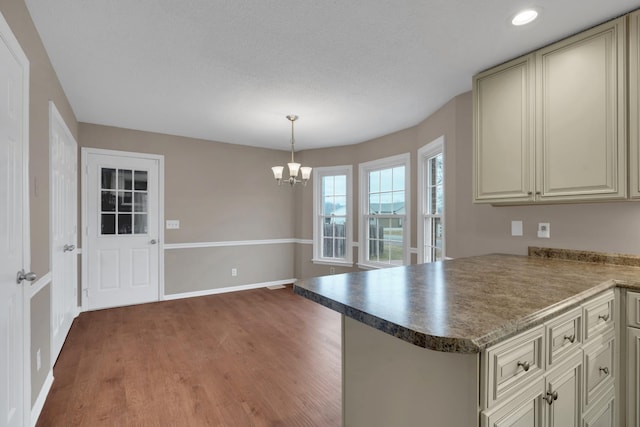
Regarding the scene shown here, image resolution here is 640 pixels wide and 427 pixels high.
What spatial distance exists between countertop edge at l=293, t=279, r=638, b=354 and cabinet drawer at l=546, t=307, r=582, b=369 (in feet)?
0.17

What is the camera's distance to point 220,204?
16.4ft

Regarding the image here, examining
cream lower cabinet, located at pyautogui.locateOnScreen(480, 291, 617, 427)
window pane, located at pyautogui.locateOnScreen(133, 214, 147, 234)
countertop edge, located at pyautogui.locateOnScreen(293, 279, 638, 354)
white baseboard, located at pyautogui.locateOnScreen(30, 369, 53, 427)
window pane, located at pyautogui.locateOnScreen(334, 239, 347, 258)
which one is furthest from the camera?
window pane, located at pyautogui.locateOnScreen(334, 239, 347, 258)

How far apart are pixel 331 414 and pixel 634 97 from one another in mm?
2606

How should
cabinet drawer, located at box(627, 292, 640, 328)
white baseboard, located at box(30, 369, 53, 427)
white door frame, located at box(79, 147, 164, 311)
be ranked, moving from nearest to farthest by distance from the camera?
cabinet drawer, located at box(627, 292, 640, 328) < white baseboard, located at box(30, 369, 53, 427) < white door frame, located at box(79, 147, 164, 311)

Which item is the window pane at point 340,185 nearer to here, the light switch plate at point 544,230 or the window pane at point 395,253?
the window pane at point 395,253

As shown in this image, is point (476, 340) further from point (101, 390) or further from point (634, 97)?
Answer: point (101, 390)

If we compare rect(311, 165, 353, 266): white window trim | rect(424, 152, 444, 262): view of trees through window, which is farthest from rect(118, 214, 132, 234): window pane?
rect(424, 152, 444, 262): view of trees through window

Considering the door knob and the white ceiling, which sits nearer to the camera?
the door knob

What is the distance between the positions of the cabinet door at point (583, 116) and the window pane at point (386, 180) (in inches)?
97.3

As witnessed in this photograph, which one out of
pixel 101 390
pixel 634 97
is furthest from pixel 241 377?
pixel 634 97

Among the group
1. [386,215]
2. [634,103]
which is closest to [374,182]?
[386,215]

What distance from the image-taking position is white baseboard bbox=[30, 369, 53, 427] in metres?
1.87

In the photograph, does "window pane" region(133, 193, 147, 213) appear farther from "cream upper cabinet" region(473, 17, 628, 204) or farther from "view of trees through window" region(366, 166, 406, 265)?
"cream upper cabinet" region(473, 17, 628, 204)

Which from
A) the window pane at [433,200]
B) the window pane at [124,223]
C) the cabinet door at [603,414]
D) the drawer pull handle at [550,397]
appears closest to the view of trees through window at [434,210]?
the window pane at [433,200]
